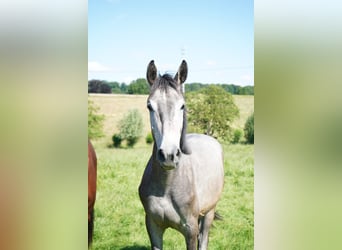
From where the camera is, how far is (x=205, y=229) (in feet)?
7.64

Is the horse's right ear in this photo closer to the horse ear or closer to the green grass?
the horse ear

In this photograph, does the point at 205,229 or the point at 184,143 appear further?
the point at 205,229

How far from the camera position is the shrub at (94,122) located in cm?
222

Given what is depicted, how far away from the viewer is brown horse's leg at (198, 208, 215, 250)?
233 centimetres

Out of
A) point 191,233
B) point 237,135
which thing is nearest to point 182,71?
point 237,135

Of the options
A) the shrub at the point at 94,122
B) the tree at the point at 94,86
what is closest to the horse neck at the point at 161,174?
the shrub at the point at 94,122

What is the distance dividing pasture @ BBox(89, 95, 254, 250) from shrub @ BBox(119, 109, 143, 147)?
0.09 feet

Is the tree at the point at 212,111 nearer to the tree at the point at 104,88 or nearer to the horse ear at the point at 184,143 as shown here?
the horse ear at the point at 184,143

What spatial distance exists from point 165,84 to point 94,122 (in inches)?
17.8

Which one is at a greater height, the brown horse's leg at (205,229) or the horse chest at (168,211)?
the horse chest at (168,211)

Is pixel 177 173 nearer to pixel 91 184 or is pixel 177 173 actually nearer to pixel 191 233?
pixel 191 233
